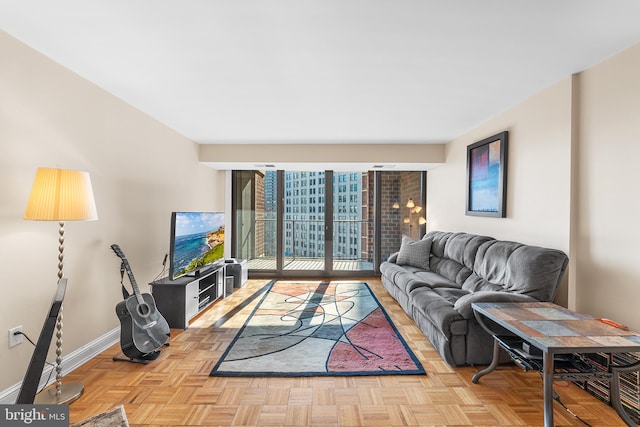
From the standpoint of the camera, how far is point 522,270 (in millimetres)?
2598

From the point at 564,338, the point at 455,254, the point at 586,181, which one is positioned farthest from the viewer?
the point at 455,254

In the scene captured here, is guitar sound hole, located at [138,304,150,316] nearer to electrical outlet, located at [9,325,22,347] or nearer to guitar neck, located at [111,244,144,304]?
guitar neck, located at [111,244,144,304]

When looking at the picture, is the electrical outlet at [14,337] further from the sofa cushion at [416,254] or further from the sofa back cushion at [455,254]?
the sofa cushion at [416,254]

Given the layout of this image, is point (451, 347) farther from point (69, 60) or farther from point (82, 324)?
point (69, 60)

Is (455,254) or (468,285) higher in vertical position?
(455,254)

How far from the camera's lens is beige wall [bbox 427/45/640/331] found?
2.09 meters

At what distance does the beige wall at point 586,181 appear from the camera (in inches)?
82.3

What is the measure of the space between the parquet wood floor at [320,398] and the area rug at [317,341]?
12 centimetres

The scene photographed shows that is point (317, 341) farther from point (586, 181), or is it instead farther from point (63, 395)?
point (586, 181)

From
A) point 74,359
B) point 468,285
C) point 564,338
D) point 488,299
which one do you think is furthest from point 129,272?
point 468,285

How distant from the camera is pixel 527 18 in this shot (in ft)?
5.74

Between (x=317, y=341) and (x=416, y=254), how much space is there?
2231 millimetres

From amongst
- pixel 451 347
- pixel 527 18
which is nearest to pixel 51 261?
pixel 451 347

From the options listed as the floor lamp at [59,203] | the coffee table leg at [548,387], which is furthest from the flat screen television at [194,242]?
the coffee table leg at [548,387]
